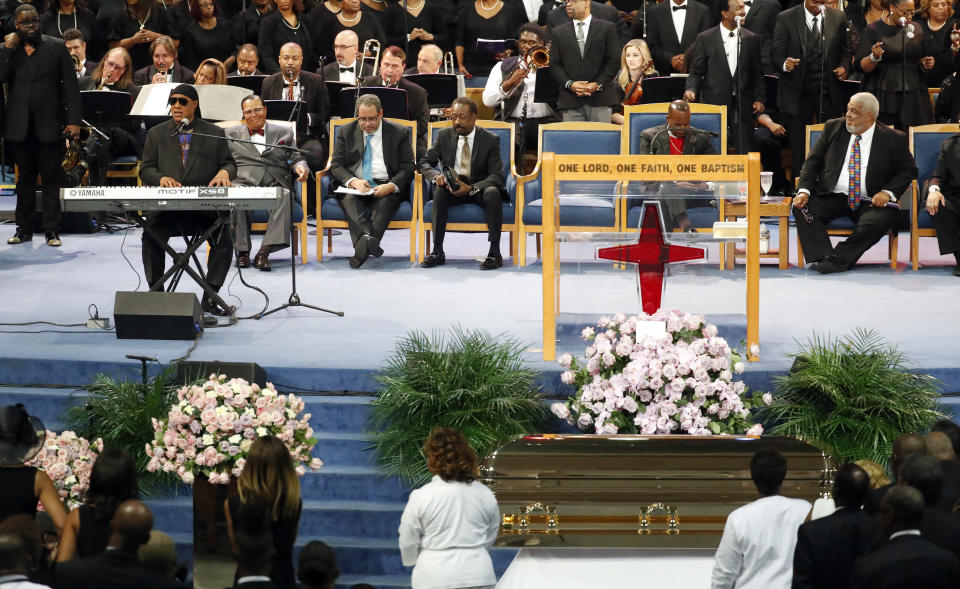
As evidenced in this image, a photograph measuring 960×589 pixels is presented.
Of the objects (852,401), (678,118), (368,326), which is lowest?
(852,401)

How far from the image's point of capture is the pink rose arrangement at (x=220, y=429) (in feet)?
17.6

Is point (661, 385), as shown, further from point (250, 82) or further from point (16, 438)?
point (250, 82)

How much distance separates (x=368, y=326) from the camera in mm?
7473

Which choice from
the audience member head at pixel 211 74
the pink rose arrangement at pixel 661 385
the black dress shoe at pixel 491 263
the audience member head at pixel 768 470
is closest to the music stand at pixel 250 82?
the audience member head at pixel 211 74

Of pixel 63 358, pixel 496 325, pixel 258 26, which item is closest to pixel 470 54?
pixel 258 26

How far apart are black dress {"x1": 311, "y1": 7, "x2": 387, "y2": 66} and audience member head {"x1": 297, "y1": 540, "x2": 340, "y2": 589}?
365 inches

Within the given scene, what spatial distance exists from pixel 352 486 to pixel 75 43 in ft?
24.2

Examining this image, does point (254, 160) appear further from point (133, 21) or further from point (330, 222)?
point (133, 21)

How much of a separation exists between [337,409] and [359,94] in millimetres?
4864

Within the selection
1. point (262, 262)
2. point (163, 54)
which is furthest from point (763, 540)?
point (163, 54)

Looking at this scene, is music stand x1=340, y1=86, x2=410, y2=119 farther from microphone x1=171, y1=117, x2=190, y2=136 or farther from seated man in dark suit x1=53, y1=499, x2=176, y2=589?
seated man in dark suit x1=53, y1=499, x2=176, y2=589

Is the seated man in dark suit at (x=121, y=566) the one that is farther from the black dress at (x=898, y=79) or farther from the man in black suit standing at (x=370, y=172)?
the black dress at (x=898, y=79)

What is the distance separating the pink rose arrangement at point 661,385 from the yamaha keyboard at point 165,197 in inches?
82.0

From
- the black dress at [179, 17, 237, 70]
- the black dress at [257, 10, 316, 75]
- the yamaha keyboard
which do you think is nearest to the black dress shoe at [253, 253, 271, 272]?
the yamaha keyboard
